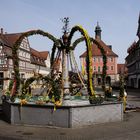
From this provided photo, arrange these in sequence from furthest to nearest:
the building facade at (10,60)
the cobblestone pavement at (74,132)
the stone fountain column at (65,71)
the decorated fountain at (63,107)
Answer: the building facade at (10,60), the stone fountain column at (65,71), the decorated fountain at (63,107), the cobblestone pavement at (74,132)

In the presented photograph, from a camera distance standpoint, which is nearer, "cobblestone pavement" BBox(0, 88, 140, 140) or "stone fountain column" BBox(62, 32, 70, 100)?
"cobblestone pavement" BBox(0, 88, 140, 140)

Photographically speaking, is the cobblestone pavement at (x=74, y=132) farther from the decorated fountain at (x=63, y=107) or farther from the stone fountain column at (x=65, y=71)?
the stone fountain column at (x=65, y=71)

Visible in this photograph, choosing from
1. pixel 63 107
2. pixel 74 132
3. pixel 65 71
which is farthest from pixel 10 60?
pixel 74 132

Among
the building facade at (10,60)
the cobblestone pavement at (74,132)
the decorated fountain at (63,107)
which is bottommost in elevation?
the cobblestone pavement at (74,132)

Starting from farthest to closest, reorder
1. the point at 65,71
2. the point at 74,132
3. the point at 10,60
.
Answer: the point at 10,60
the point at 65,71
the point at 74,132

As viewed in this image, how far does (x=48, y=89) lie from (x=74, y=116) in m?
4.58

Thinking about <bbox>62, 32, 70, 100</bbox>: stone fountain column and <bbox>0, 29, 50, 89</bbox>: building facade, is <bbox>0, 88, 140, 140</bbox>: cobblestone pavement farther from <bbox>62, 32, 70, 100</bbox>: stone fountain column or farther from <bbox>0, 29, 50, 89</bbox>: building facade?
<bbox>0, 29, 50, 89</bbox>: building facade

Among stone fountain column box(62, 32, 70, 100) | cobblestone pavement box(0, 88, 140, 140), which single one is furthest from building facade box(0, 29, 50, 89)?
cobblestone pavement box(0, 88, 140, 140)

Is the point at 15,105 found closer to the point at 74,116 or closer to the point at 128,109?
the point at 74,116

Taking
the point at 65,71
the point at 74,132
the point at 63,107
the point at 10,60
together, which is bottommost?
the point at 74,132

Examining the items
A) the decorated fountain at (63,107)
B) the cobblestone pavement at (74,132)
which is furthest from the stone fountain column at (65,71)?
the cobblestone pavement at (74,132)

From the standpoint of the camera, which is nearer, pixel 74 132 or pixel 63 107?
pixel 74 132

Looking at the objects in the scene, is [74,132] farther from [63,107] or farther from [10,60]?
[10,60]

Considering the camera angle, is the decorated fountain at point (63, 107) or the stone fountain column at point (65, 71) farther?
the stone fountain column at point (65, 71)
